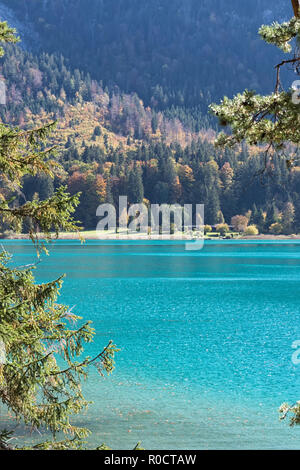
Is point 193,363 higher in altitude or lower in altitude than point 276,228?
lower

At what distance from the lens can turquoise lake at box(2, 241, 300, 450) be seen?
15.9 m

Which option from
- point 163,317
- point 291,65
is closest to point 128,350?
point 163,317

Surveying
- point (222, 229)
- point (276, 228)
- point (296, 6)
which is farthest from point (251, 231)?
point (296, 6)

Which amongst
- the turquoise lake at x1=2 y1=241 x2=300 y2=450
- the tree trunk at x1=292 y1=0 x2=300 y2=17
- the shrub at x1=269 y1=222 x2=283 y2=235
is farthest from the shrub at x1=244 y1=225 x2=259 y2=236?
the tree trunk at x1=292 y1=0 x2=300 y2=17

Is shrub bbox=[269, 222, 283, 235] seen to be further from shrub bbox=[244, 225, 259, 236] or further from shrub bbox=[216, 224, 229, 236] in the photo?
shrub bbox=[216, 224, 229, 236]

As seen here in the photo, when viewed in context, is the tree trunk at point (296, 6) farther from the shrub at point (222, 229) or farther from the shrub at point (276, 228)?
the shrub at point (222, 229)

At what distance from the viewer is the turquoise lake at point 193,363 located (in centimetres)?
1593

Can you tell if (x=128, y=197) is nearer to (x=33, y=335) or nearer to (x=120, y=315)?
(x=120, y=315)

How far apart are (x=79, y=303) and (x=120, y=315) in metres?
5.82

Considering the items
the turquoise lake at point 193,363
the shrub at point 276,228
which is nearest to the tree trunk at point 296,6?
the turquoise lake at point 193,363

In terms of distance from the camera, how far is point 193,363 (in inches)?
957

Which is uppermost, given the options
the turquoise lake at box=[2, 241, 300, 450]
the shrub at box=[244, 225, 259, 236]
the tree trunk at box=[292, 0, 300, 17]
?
the tree trunk at box=[292, 0, 300, 17]

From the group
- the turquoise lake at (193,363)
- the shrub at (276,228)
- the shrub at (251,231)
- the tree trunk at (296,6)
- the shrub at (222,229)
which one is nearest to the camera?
the tree trunk at (296,6)

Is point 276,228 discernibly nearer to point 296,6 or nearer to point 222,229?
point 222,229
